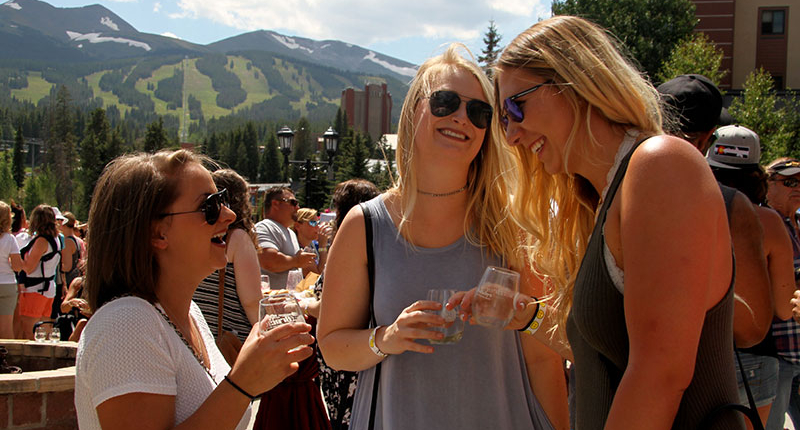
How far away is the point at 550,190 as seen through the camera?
6.95ft

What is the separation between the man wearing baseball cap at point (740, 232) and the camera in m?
2.47

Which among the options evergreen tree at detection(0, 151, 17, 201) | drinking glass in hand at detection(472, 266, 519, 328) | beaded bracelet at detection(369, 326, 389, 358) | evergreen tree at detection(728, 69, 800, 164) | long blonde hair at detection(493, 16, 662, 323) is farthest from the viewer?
→ evergreen tree at detection(0, 151, 17, 201)

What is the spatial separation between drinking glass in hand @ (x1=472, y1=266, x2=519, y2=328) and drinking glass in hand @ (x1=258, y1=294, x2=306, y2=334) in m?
0.62

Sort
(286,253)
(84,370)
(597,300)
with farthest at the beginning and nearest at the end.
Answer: (286,253) → (84,370) → (597,300)

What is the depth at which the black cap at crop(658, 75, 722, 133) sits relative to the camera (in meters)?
2.53

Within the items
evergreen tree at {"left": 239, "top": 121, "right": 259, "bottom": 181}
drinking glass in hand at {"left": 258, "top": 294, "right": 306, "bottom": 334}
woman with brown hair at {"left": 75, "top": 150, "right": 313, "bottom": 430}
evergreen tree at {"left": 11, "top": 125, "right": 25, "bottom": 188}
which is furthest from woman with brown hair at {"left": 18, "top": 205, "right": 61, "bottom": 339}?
evergreen tree at {"left": 11, "top": 125, "right": 25, "bottom": 188}

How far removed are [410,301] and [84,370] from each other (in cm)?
115

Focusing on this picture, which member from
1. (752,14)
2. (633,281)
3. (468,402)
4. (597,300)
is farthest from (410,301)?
(752,14)

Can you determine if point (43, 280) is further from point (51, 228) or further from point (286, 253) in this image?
point (286, 253)

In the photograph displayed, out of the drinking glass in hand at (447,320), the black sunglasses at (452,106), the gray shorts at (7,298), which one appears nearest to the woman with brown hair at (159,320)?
the drinking glass in hand at (447,320)

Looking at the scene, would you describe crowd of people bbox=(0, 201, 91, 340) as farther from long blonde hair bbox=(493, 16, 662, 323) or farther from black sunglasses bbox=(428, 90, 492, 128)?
long blonde hair bbox=(493, 16, 662, 323)

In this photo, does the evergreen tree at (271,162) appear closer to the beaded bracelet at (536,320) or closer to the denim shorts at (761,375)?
the denim shorts at (761,375)

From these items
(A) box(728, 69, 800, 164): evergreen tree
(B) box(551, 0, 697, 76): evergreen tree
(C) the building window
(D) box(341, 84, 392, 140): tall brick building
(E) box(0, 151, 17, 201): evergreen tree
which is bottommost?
(E) box(0, 151, 17, 201): evergreen tree

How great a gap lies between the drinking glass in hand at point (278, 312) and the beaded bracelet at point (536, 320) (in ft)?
2.95
